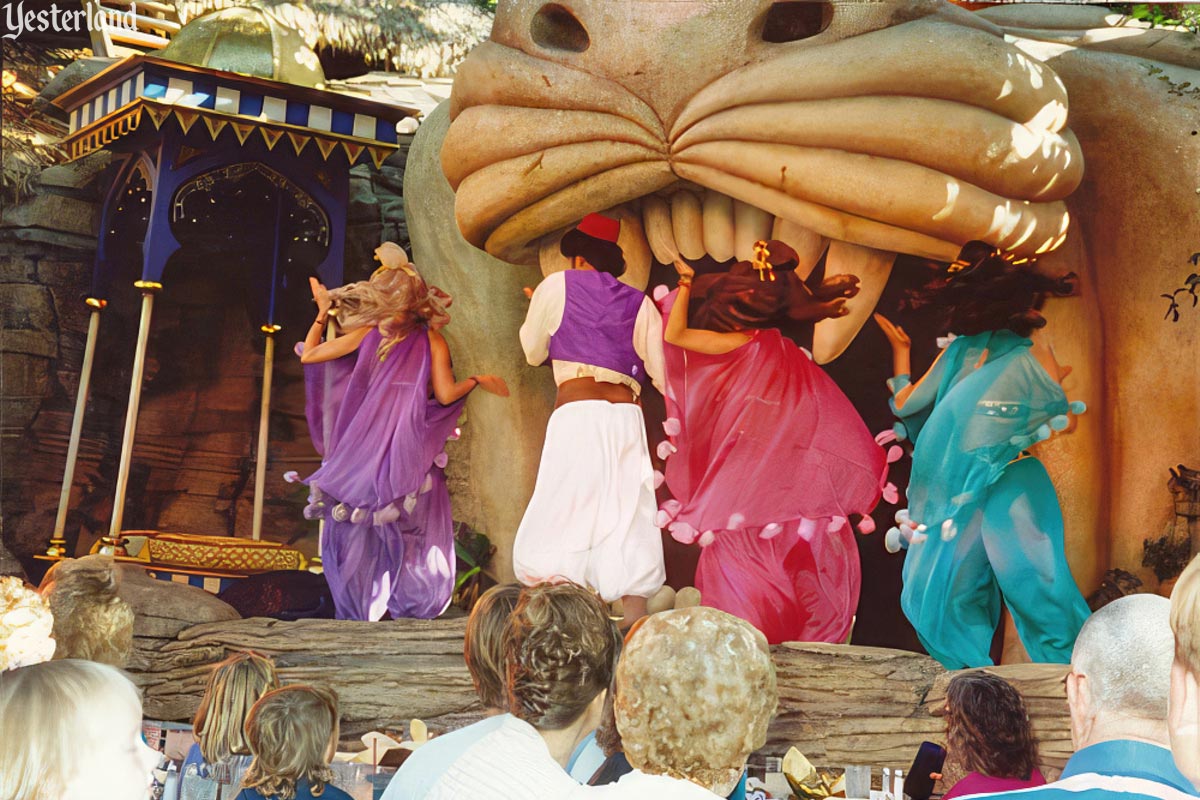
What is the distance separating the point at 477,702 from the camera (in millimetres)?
6062

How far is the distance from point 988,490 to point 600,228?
2.17 meters

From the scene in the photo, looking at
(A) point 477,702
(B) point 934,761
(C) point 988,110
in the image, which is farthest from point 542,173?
(B) point 934,761

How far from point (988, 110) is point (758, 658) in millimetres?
3889

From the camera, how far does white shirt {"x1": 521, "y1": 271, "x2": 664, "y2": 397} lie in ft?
20.7

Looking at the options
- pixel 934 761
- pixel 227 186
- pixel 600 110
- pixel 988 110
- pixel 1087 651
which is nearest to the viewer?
pixel 1087 651

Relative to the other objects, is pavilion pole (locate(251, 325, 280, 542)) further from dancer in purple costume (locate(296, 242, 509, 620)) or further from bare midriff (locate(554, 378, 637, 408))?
bare midriff (locate(554, 378, 637, 408))

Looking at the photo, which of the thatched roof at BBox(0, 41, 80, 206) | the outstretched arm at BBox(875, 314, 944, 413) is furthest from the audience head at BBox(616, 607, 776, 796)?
the thatched roof at BBox(0, 41, 80, 206)

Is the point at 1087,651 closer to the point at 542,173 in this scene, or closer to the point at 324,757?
the point at 324,757

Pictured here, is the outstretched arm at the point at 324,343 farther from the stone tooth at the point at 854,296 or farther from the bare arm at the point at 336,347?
the stone tooth at the point at 854,296

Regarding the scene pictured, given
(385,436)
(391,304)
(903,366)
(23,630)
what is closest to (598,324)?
(391,304)

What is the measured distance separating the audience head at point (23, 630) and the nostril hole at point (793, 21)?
3.99 m

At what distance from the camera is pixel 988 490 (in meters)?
5.84

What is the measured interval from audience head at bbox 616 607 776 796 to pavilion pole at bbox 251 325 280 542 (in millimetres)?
4479

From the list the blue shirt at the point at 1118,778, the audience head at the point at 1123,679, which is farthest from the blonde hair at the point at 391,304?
the blue shirt at the point at 1118,778
